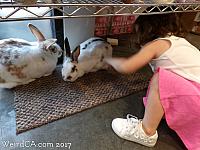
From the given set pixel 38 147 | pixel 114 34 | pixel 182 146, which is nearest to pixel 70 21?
pixel 114 34

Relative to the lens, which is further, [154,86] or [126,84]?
[126,84]

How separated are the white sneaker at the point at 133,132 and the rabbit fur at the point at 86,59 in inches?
12.7

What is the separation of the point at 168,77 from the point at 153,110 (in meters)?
0.12

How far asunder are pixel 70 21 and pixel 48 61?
26cm

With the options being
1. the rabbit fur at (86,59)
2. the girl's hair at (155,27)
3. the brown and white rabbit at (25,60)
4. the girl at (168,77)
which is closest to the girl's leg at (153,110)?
the girl at (168,77)

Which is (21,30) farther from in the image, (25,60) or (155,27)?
(155,27)

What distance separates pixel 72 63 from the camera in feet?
3.33

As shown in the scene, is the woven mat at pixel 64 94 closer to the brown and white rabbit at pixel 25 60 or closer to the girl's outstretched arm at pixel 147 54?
the brown and white rabbit at pixel 25 60

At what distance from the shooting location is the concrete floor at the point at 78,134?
30.3 inches

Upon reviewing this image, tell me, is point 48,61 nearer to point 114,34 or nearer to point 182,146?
point 114,34

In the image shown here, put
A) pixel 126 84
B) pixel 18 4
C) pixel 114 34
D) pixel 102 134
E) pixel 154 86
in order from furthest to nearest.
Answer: pixel 114 34 → pixel 126 84 → pixel 102 134 → pixel 154 86 → pixel 18 4

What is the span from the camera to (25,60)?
0.97m

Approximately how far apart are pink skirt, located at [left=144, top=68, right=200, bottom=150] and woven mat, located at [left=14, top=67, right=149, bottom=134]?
311 mm

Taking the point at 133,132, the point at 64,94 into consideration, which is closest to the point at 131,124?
the point at 133,132
